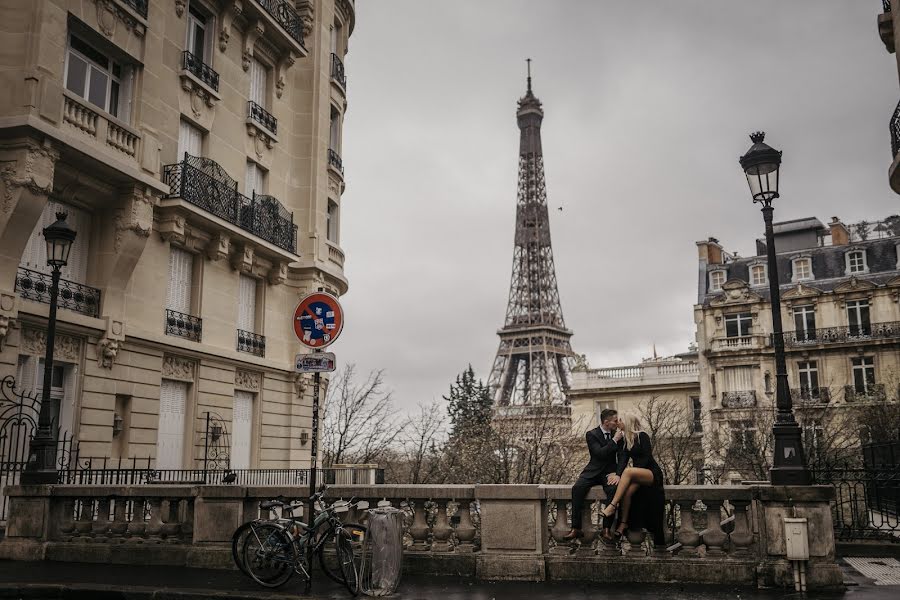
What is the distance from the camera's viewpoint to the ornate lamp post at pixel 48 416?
439 inches

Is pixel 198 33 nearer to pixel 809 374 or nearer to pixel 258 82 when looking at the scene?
pixel 258 82

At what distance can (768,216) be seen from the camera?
1059 centimetres

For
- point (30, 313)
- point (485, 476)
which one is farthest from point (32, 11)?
point (485, 476)

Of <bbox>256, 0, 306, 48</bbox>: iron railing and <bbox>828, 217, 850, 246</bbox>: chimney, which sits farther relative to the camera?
<bbox>828, 217, 850, 246</bbox>: chimney

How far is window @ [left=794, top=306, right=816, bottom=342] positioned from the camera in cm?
4616

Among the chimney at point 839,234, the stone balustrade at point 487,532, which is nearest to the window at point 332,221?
the stone balustrade at point 487,532

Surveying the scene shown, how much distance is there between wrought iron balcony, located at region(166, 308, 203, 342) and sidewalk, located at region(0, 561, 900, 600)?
10.1m

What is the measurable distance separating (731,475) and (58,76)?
33149mm

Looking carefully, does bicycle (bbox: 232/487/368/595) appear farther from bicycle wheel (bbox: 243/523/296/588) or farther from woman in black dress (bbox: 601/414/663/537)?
woman in black dress (bbox: 601/414/663/537)

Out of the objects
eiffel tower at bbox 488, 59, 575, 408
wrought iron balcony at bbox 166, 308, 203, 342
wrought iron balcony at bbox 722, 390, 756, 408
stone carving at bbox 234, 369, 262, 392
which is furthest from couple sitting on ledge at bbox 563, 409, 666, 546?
eiffel tower at bbox 488, 59, 575, 408

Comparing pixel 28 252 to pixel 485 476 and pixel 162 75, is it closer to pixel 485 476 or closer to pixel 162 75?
pixel 162 75

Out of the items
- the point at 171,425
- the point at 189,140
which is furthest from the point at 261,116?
the point at 171,425

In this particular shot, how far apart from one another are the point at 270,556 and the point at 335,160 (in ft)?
A: 65.7

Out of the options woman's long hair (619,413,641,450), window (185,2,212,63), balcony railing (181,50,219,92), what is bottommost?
woman's long hair (619,413,641,450)
